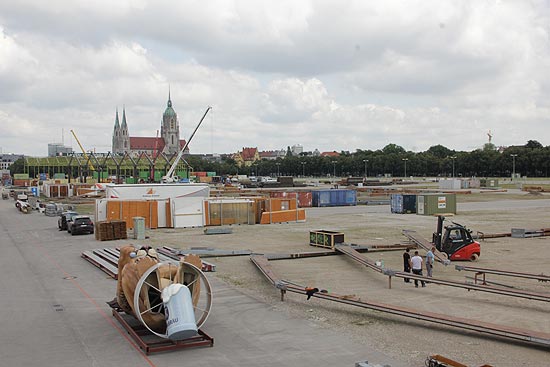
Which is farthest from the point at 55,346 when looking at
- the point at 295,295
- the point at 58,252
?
the point at 58,252

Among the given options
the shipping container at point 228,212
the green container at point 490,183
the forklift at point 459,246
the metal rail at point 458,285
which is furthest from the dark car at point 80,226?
the green container at point 490,183

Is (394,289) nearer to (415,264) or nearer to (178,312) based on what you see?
(415,264)

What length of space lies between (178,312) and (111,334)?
2.93m

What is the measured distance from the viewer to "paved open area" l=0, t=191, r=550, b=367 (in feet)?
41.2

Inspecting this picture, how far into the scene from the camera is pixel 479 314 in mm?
16281

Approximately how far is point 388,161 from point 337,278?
6755 inches

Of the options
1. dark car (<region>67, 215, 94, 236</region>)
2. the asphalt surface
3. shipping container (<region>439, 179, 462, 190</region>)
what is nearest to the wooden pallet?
the asphalt surface

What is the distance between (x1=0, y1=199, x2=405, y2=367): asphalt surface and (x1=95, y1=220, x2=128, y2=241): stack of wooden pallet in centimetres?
1088

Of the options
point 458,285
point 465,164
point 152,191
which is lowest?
point 458,285

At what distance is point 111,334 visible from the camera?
47.3 feet

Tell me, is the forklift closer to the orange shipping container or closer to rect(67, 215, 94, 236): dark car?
the orange shipping container

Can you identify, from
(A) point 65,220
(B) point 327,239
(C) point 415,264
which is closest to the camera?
(C) point 415,264

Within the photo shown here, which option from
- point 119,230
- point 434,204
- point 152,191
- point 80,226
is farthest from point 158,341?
point 434,204

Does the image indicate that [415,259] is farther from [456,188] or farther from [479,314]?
[456,188]
